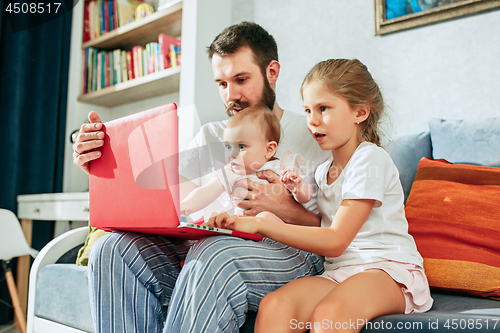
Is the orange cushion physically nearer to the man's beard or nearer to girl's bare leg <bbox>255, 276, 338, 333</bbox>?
girl's bare leg <bbox>255, 276, 338, 333</bbox>

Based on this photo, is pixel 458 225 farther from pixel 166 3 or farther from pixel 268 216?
pixel 166 3

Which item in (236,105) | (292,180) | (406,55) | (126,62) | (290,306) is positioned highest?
(126,62)

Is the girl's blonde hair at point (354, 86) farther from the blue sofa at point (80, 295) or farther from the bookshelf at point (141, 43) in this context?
the bookshelf at point (141, 43)

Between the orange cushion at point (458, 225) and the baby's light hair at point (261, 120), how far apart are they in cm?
45

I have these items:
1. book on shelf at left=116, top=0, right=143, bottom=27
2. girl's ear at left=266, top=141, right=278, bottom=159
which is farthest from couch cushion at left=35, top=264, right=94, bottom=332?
book on shelf at left=116, top=0, right=143, bottom=27

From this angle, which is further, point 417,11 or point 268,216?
point 417,11

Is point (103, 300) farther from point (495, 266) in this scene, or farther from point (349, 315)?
point (495, 266)

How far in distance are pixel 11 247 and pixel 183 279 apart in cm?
150

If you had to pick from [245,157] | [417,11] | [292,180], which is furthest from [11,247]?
[417,11]

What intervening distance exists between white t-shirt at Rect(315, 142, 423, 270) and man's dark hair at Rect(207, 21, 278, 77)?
52 centimetres

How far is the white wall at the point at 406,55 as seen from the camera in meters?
1.29

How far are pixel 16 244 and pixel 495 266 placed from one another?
6.55ft

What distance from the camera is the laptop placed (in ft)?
2.13

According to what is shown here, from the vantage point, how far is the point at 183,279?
71cm
